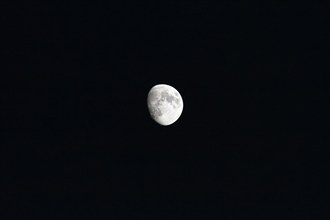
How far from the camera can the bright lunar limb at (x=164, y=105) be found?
8586mm

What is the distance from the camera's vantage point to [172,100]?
28.6 feet

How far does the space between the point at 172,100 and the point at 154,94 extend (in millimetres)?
439

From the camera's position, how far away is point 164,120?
8625 millimetres

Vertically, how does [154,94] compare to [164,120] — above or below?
above

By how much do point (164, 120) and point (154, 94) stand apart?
2.14 feet

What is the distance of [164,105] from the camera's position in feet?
28.2

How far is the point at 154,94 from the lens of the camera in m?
8.76

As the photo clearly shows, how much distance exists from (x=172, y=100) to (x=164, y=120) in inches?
19.6

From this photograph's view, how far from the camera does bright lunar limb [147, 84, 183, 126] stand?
859cm
